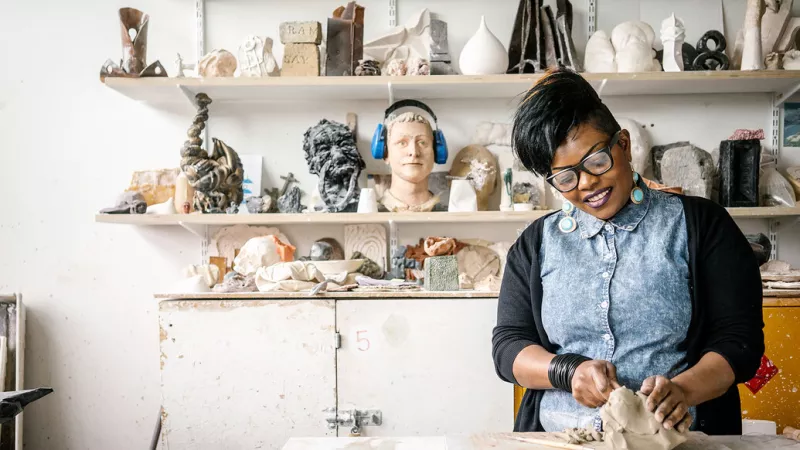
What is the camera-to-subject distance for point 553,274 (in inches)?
58.9

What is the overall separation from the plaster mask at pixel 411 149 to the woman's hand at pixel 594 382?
1.84m

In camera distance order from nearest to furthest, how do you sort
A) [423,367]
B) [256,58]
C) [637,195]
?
[637,195], [423,367], [256,58]

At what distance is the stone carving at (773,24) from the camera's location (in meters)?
3.11

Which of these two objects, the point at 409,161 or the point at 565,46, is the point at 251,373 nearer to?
the point at 409,161

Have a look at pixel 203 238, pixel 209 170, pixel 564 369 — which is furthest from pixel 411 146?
pixel 564 369

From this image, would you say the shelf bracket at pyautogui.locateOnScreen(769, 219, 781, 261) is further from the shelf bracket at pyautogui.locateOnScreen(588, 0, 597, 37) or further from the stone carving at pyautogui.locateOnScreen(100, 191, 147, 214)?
the stone carving at pyautogui.locateOnScreen(100, 191, 147, 214)

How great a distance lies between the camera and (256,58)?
3.07 m

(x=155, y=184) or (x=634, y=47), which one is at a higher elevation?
(x=634, y=47)

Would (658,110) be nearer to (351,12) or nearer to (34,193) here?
(351,12)

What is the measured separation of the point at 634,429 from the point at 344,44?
236 centimetres

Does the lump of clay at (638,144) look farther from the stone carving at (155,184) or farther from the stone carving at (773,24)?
the stone carving at (155,184)

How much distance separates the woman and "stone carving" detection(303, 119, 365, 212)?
1.71 meters

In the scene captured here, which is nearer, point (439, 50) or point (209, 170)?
point (209, 170)

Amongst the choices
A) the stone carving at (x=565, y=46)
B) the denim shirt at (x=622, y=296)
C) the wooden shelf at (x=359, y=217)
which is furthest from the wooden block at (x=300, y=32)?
the denim shirt at (x=622, y=296)
